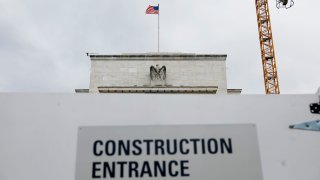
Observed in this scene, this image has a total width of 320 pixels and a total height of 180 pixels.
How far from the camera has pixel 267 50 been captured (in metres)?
46.1

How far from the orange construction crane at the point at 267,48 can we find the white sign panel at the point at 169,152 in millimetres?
43300

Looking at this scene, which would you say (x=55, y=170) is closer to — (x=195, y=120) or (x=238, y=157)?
(x=195, y=120)

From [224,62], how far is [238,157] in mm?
30116

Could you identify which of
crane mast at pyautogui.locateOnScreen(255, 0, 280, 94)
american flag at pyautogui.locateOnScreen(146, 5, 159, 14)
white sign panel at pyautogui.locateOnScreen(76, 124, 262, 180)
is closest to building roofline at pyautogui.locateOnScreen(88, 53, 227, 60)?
american flag at pyautogui.locateOnScreen(146, 5, 159, 14)

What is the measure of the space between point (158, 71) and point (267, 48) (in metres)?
21.6

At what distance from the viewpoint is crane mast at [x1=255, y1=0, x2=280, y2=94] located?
44688mm

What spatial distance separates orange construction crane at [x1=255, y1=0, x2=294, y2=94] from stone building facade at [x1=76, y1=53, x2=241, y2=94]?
44.5 feet

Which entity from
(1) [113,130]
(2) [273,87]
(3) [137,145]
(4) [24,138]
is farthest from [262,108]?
(2) [273,87]

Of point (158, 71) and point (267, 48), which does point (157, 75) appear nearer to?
point (158, 71)

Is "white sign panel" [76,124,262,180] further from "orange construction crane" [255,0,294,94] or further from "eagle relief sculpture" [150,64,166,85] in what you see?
"orange construction crane" [255,0,294,94]

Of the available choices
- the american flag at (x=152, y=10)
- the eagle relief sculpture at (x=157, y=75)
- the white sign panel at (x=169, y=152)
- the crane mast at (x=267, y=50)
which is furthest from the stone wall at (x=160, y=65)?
the white sign panel at (x=169, y=152)

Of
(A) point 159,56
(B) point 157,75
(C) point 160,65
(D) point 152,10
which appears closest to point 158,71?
(B) point 157,75

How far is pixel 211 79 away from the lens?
32.3 m

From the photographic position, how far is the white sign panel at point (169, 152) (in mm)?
3375
